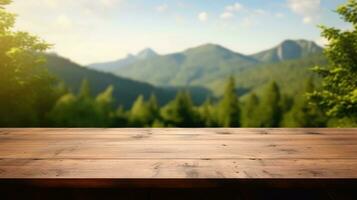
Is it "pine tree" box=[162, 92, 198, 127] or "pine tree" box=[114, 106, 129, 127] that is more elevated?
"pine tree" box=[162, 92, 198, 127]

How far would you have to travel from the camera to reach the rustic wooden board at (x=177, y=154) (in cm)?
159

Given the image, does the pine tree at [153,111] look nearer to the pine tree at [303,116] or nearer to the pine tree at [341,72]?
the pine tree at [303,116]

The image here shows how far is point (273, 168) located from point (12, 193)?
1194mm

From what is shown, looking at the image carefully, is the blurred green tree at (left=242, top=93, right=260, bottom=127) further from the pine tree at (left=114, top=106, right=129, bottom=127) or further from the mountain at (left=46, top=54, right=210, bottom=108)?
the mountain at (left=46, top=54, right=210, bottom=108)

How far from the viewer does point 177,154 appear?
195 centimetres

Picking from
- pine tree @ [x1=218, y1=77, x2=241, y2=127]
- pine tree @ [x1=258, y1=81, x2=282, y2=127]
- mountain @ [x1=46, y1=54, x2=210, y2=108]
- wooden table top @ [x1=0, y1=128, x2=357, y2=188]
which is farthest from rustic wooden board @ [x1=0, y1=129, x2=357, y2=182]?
mountain @ [x1=46, y1=54, x2=210, y2=108]

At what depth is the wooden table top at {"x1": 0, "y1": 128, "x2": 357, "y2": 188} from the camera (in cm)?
159

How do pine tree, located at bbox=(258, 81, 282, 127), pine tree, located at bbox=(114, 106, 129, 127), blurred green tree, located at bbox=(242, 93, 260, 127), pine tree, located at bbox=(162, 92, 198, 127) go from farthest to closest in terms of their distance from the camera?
pine tree, located at bbox=(114, 106, 129, 127)
blurred green tree, located at bbox=(242, 93, 260, 127)
pine tree, located at bbox=(258, 81, 282, 127)
pine tree, located at bbox=(162, 92, 198, 127)

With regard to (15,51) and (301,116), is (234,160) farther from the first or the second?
(301,116)

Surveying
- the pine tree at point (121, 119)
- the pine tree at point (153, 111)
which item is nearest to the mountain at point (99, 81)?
the pine tree at point (121, 119)

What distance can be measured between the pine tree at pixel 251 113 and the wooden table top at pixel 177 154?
55.0m

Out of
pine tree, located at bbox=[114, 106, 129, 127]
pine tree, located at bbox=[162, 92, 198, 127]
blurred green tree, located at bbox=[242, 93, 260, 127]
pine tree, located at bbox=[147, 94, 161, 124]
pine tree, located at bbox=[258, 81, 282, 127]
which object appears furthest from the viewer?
pine tree, located at bbox=[114, 106, 129, 127]

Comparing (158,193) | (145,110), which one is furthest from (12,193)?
(145,110)

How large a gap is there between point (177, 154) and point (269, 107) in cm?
5698
